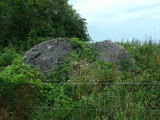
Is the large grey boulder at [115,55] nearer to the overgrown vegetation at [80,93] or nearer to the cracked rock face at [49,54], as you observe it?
the overgrown vegetation at [80,93]

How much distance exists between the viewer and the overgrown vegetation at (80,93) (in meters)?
7.71

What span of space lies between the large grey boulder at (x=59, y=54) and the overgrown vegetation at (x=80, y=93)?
31 cm

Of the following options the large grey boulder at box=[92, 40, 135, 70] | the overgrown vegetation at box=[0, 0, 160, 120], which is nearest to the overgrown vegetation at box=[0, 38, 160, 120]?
the overgrown vegetation at box=[0, 0, 160, 120]

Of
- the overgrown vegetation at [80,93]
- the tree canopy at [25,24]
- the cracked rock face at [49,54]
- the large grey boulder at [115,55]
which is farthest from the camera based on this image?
the tree canopy at [25,24]

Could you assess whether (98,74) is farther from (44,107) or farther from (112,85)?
(44,107)

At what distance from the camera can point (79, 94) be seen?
331 inches

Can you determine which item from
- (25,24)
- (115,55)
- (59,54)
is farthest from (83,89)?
(25,24)

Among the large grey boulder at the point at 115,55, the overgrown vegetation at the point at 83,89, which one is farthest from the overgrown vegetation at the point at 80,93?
the large grey boulder at the point at 115,55

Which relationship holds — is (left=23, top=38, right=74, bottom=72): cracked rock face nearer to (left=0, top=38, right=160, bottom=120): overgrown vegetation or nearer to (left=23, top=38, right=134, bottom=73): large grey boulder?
(left=23, top=38, right=134, bottom=73): large grey boulder

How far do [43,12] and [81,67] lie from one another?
1051 centimetres

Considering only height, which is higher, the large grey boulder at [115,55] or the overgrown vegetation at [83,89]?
the large grey boulder at [115,55]

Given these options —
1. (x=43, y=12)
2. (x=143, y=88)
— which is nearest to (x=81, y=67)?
(x=143, y=88)

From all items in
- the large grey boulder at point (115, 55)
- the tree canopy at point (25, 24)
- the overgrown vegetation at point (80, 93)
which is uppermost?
the tree canopy at point (25, 24)

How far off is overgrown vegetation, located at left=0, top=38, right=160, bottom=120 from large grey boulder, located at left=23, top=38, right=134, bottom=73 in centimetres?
31
